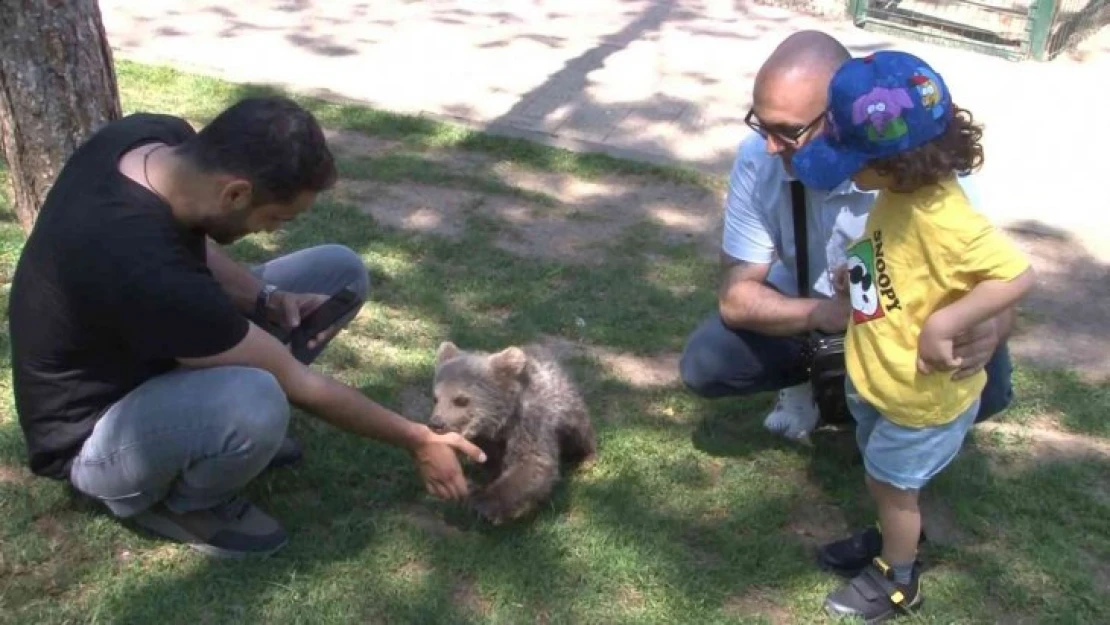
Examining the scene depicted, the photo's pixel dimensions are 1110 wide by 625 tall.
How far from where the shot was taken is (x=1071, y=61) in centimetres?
890

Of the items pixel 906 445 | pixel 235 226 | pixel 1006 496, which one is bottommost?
pixel 1006 496

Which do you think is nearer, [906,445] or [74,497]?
[906,445]

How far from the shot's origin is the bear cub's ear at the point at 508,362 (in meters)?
3.69

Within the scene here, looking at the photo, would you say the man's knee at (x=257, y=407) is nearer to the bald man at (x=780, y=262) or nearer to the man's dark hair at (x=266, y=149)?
the man's dark hair at (x=266, y=149)

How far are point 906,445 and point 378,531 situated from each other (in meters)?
1.59

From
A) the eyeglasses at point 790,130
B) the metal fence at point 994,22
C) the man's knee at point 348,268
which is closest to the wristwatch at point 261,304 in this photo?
the man's knee at point 348,268

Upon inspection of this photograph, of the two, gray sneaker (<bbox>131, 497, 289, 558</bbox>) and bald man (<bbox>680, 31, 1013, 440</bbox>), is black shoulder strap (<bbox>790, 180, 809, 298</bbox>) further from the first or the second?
gray sneaker (<bbox>131, 497, 289, 558</bbox>)

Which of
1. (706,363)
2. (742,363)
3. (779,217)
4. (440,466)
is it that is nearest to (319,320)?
(440,466)

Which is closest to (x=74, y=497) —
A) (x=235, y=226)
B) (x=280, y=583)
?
(x=280, y=583)

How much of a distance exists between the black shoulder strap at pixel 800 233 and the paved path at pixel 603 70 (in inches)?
112

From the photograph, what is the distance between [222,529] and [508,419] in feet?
2.99

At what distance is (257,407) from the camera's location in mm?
3160

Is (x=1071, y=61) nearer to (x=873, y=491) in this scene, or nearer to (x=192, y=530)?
(x=873, y=491)

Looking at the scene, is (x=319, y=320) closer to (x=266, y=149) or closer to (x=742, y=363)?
(x=266, y=149)
